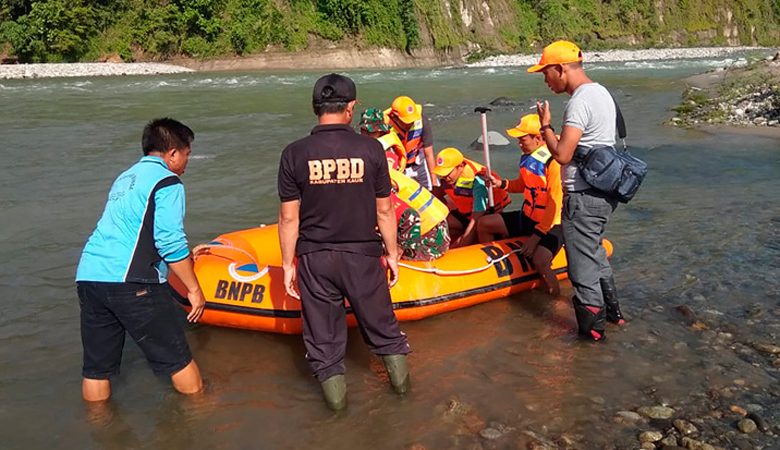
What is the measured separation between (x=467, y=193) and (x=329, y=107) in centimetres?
284

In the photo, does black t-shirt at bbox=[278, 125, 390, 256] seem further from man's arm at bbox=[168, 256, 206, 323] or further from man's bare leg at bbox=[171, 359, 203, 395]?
man's bare leg at bbox=[171, 359, 203, 395]

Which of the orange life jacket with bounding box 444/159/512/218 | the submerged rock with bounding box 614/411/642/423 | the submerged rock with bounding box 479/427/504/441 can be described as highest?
the orange life jacket with bounding box 444/159/512/218

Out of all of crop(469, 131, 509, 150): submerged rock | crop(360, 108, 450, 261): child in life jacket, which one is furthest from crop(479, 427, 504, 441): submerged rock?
crop(469, 131, 509, 150): submerged rock

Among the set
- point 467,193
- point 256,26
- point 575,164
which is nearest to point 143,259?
point 575,164

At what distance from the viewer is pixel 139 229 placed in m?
3.25

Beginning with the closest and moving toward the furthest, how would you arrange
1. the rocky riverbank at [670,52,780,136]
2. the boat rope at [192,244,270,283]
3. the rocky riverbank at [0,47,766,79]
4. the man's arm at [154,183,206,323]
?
the man's arm at [154,183,206,323]
the boat rope at [192,244,270,283]
the rocky riverbank at [670,52,780,136]
the rocky riverbank at [0,47,766,79]

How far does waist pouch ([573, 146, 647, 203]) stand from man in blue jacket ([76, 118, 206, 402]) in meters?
2.26

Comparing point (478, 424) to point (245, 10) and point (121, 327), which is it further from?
point (245, 10)

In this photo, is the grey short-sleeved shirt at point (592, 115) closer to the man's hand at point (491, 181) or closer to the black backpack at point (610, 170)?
the black backpack at point (610, 170)

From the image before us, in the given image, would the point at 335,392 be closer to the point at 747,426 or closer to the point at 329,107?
the point at 329,107

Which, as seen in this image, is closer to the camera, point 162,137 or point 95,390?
point 162,137

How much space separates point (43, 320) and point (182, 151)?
2395 millimetres

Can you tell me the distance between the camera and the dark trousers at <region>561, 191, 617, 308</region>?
402cm

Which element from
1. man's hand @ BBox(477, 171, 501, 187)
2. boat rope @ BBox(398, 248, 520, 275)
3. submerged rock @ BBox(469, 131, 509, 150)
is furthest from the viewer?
submerged rock @ BBox(469, 131, 509, 150)
